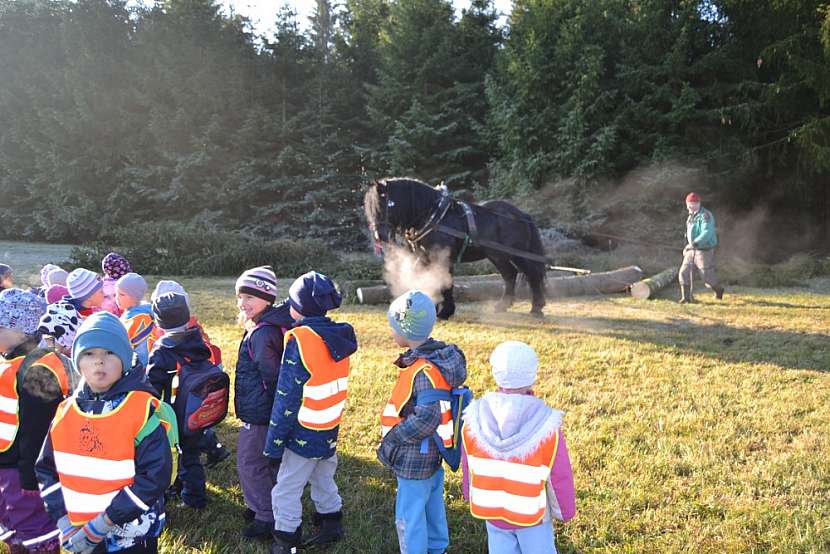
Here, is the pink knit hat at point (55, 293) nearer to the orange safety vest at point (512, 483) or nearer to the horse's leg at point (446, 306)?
the orange safety vest at point (512, 483)

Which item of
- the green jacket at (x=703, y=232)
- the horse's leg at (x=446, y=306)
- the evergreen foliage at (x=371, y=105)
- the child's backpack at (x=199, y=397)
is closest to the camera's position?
the child's backpack at (x=199, y=397)

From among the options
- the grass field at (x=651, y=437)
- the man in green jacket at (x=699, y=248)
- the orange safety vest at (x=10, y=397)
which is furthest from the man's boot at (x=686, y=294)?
the orange safety vest at (x=10, y=397)

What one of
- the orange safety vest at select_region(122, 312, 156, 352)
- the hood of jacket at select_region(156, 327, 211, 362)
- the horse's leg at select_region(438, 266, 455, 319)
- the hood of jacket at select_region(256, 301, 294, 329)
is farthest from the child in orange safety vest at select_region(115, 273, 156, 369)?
the horse's leg at select_region(438, 266, 455, 319)

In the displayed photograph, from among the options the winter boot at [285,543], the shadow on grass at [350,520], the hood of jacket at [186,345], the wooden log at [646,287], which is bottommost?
the shadow on grass at [350,520]

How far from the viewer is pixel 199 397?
3.22 metres

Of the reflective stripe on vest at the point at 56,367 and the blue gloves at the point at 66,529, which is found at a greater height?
the reflective stripe on vest at the point at 56,367

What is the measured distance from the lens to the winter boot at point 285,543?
9.67 feet

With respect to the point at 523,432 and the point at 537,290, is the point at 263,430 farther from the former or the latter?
the point at 537,290

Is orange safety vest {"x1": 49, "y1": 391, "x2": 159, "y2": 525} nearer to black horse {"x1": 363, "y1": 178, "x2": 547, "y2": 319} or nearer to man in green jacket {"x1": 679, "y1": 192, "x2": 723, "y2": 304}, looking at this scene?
black horse {"x1": 363, "y1": 178, "x2": 547, "y2": 319}

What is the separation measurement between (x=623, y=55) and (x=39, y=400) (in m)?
20.4

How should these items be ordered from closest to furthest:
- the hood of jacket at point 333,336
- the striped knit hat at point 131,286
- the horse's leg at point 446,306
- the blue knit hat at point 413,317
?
the blue knit hat at point 413,317 < the hood of jacket at point 333,336 < the striped knit hat at point 131,286 < the horse's leg at point 446,306

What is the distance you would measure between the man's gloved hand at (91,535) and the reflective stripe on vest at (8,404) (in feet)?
2.17

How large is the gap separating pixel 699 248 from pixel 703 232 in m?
0.29

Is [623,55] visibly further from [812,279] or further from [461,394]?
[461,394]
